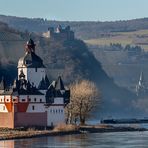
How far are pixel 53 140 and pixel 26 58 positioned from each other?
25.0 metres

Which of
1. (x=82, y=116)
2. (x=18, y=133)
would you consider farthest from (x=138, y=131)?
(x=18, y=133)

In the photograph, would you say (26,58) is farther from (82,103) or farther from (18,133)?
(18,133)

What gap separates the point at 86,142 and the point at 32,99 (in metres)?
21.8

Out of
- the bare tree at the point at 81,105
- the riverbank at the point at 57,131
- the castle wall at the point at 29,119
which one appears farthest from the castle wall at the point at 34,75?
the riverbank at the point at 57,131

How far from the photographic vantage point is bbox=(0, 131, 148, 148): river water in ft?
367

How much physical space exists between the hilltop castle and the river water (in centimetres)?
1048

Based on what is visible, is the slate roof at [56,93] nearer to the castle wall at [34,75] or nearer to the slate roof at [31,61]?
the castle wall at [34,75]

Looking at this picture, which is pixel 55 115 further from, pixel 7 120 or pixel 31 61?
pixel 31 61

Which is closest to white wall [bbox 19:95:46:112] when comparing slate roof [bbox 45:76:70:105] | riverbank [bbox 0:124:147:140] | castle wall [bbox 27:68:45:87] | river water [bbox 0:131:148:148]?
slate roof [bbox 45:76:70:105]

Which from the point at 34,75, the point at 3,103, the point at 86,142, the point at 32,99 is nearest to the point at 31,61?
the point at 34,75

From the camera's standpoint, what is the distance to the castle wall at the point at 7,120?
447 feet

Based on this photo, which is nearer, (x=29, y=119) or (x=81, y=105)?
(x=29, y=119)

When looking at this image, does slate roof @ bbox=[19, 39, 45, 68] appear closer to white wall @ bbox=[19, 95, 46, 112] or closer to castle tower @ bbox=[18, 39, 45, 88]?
castle tower @ bbox=[18, 39, 45, 88]

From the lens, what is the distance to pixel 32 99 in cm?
13738
